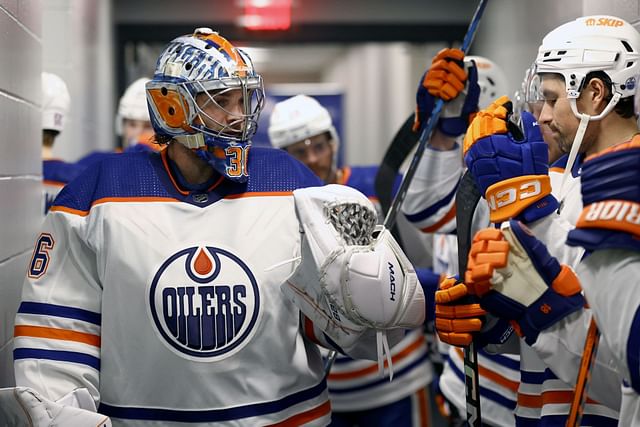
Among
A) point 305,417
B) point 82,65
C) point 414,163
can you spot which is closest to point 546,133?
point 414,163

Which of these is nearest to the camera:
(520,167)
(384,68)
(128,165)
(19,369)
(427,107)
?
(520,167)

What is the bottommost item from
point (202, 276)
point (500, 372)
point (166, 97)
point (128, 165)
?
point (500, 372)

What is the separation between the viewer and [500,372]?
9.51ft

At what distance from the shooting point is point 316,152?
12.7 ft

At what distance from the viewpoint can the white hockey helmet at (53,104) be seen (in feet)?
12.9

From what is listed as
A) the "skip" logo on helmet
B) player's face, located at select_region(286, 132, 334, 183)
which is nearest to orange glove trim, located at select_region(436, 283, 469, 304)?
the "skip" logo on helmet

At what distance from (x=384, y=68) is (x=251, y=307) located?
813cm

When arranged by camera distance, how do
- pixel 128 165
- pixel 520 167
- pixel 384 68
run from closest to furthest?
1. pixel 520 167
2. pixel 128 165
3. pixel 384 68

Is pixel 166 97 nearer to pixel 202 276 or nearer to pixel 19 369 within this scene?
pixel 202 276

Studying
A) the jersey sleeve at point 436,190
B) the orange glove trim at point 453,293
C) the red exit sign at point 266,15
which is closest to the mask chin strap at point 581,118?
the orange glove trim at point 453,293

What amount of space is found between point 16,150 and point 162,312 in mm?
753

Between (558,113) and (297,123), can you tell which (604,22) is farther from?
(297,123)

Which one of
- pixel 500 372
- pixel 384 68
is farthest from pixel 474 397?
pixel 384 68

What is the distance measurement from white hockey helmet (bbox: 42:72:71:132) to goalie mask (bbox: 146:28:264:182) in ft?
5.66
